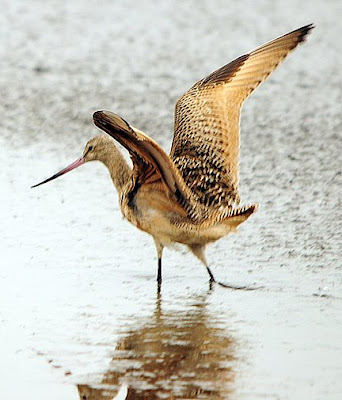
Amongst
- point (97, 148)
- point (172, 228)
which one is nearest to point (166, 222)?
point (172, 228)

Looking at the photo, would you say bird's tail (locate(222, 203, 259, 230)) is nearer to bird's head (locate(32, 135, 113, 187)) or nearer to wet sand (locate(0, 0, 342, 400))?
wet sand (locate(0, 0, 342, 400))

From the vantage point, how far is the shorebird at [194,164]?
640 centimetres

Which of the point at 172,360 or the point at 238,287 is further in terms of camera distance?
the point at 238,287

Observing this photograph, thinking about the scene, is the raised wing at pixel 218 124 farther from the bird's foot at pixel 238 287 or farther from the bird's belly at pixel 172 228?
the bird's foot at pixel 238 287

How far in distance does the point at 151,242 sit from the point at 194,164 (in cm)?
70

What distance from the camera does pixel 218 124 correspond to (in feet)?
24.6

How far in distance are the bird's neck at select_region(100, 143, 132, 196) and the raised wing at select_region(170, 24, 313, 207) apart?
30 centimetres

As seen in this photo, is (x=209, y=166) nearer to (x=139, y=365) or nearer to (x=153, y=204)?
(x=153, y=204)

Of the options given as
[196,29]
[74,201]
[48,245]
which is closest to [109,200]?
[74,201]

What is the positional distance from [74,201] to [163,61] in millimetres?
4688

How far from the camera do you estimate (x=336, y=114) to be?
431 inches

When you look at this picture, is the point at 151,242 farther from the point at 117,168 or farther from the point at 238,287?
the point at 238,287

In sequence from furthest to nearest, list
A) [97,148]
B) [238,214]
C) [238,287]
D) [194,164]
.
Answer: [97,148]
[194,164]
[238,287]
[238,214]

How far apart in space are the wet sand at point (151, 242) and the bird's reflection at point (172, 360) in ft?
0.04
